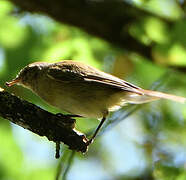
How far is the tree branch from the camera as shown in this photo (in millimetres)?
3143

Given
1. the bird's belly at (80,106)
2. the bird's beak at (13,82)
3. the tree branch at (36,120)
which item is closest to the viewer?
the tree branch at (36,120)

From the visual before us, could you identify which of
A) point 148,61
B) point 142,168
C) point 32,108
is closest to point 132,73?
point 148,61

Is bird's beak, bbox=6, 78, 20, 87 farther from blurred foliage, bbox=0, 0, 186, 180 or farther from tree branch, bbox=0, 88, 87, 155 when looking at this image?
tree branch, bbox=0, 88, 87, 155

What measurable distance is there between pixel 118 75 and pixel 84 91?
1360 millimetres

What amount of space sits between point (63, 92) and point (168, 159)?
50.0 inches

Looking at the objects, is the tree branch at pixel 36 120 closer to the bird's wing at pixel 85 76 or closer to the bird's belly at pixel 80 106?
the bird's belly at pixel 80 106

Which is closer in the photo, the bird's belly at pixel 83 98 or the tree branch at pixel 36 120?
the tree branch at pixel 36 120

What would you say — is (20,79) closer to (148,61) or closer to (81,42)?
(81,42)

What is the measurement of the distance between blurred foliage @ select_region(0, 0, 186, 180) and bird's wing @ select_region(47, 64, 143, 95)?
12.0 inches

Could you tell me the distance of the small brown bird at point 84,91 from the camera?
4.26 meters

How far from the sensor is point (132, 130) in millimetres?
6629

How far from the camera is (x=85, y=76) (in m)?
4.47

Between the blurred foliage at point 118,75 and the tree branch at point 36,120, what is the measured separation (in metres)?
0.51

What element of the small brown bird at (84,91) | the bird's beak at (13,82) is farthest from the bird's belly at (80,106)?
the bird's beak at (13,82)
